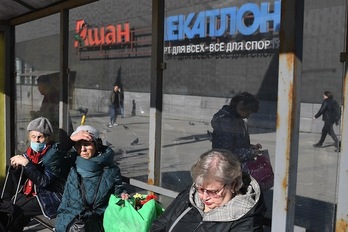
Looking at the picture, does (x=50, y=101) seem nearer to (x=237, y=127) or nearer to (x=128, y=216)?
(x=128, y=216)

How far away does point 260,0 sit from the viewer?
2.74 m

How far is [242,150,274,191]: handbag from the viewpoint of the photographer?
2735mm

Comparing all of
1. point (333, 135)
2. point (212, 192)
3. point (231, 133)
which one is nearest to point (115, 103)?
point (231, 133)

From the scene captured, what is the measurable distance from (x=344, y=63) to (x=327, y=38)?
164 mm

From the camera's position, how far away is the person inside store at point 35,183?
3.87m

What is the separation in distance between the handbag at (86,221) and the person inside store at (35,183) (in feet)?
1.84

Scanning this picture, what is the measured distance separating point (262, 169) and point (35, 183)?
7.06 feet

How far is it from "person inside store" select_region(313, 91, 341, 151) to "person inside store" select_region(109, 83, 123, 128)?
6.74ft

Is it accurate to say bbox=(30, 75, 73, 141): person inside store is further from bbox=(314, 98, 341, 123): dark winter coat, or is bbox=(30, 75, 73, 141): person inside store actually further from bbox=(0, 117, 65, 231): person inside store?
bbox=(314, 98, 341, 123): dark winter coat

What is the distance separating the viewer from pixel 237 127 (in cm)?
297

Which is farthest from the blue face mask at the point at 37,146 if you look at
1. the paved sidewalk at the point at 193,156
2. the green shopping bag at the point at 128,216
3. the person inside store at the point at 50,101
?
the green shopping bag at the point at 128,216

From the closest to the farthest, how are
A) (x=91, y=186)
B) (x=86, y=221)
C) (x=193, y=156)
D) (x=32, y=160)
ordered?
1. (x=193, y=156)
2. (x=86, y=221)
3. (x=91, y=186)
4. (x=32, y=160)

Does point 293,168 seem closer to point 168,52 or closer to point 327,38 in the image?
point 327,38

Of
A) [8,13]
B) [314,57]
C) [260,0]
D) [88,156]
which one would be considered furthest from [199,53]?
[8,13]
